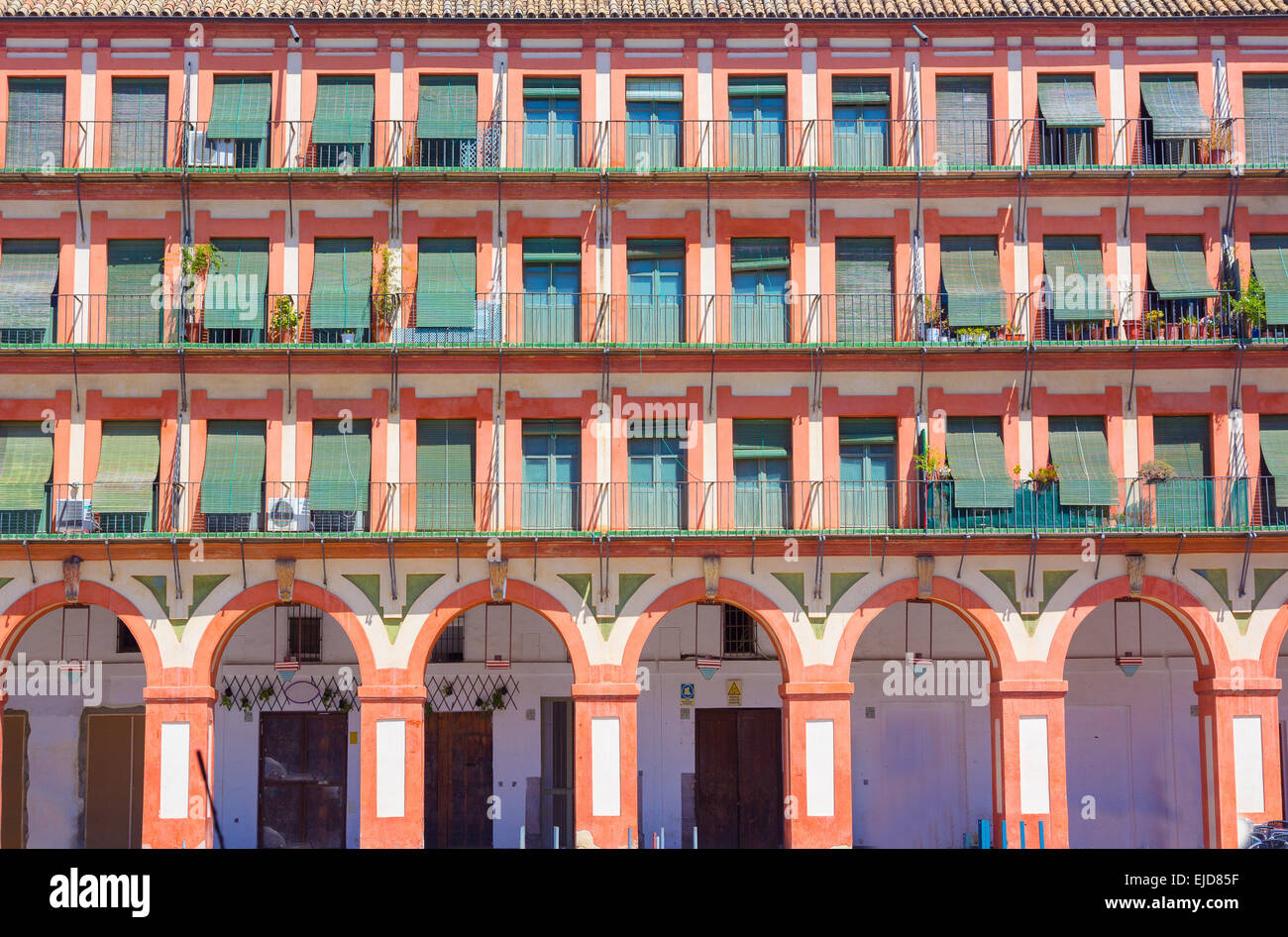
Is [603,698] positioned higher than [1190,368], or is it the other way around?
[1190,368]

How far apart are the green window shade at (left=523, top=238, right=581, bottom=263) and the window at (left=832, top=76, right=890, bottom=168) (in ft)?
21.4

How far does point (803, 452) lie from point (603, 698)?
23.6 feet

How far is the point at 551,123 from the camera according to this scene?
3453 centimetres

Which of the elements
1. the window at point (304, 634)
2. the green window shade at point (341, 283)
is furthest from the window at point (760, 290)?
the window at point (304, 634)

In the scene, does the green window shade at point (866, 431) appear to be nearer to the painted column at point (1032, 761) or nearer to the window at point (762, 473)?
the window at point (762, 473)

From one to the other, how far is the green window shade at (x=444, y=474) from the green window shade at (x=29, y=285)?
A: 29.3 ft

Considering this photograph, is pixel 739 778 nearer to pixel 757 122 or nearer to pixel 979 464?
pixel 979 464

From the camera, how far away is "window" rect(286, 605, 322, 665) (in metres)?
37.1

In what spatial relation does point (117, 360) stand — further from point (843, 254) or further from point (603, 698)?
point (843, 254)

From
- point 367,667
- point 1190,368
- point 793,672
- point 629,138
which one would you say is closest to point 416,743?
point 367,667

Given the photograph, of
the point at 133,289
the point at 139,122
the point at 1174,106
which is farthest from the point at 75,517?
the point at 1174,106

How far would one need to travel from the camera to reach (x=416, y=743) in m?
32.3

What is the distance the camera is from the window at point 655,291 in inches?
1332

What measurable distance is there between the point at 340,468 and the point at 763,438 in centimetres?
967
